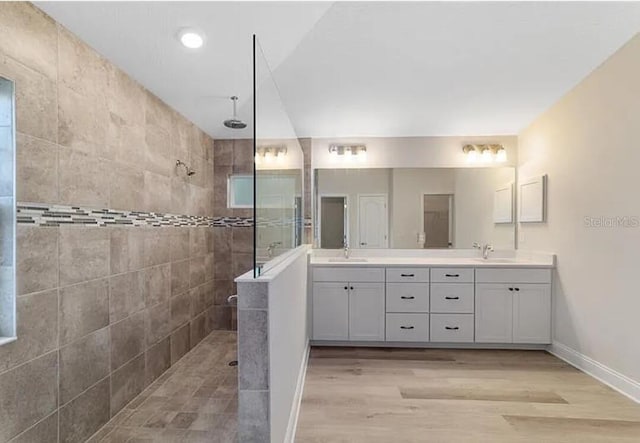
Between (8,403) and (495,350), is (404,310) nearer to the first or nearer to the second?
(495,350)

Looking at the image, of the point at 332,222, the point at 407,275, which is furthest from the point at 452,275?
the point at 332,222

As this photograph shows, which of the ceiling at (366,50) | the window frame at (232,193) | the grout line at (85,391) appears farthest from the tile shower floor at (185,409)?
the ceiling at (366,50)

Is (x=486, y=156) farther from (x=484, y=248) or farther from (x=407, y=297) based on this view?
(x=407, y=297)

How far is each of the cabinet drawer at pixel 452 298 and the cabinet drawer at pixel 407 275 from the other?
0.14 m

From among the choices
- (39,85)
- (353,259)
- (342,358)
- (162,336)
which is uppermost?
(39,85)

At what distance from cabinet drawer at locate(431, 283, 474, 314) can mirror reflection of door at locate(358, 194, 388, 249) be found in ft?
2.62

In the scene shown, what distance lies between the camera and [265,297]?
1378mm

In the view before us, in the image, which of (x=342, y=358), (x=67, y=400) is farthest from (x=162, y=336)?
(x=342, y=358)

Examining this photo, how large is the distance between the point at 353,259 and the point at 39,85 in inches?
118

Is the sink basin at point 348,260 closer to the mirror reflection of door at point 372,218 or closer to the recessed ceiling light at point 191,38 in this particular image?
the mirror reflection of door at point 372,218

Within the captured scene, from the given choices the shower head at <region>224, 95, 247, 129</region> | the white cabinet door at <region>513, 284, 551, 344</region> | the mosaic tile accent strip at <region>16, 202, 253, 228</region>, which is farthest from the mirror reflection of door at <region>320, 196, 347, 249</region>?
the white cabinet door at <region>513, 284, 551, 344</region>

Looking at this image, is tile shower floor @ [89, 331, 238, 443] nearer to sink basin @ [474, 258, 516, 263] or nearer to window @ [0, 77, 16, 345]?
window @ [0, 77, 16, 345]

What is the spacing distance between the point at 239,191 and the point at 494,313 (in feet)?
9.91

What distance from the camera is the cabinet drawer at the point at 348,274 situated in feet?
11.3
